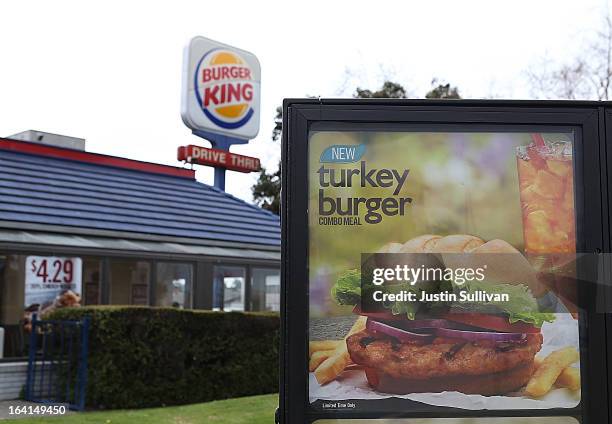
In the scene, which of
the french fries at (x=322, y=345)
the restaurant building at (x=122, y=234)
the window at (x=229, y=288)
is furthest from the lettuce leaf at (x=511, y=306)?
the window at (x=229, y=288)

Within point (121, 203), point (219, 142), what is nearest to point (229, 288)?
point (121, 203)

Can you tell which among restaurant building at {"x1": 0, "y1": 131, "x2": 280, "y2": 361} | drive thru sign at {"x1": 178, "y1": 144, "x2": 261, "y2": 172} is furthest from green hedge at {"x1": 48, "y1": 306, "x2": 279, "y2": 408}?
drive thru sign at {"x1": 178, "y1": 144, "x2": 261, "y2": 172}

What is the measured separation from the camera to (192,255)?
55.4 ft

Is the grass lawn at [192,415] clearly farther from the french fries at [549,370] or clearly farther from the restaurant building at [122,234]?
the french fries at [549,370]

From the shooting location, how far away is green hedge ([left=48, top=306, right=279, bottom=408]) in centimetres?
1213

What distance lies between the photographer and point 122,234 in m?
15.9

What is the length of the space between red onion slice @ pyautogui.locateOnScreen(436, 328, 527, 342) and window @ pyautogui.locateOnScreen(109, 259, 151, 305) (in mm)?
12127

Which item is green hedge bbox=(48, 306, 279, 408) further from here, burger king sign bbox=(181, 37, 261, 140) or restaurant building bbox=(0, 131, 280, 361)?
burger king sign bbox=(181, 37, 261, 140)

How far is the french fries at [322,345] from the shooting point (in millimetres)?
4207

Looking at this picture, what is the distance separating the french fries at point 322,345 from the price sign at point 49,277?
443 inches

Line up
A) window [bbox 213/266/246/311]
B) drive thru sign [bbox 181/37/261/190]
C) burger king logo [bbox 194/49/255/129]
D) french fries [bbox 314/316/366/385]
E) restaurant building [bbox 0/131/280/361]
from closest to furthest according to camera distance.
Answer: french fries [bbox 314/316/366/385] → restaurant building [bbox 0/131/280/361] → window [bbox 213/266/246/311] → drive thru sign [bbox 181/37/261/190] → burger king logo [bbox 194/49/255/129]

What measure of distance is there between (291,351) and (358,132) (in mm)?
1272

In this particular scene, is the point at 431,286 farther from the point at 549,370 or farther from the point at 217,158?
the point at 217,158

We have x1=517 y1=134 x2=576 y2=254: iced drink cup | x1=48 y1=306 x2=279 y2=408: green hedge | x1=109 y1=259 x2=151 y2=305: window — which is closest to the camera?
x1=517 y1=134 x2=576 y2=254: iced drink cup
